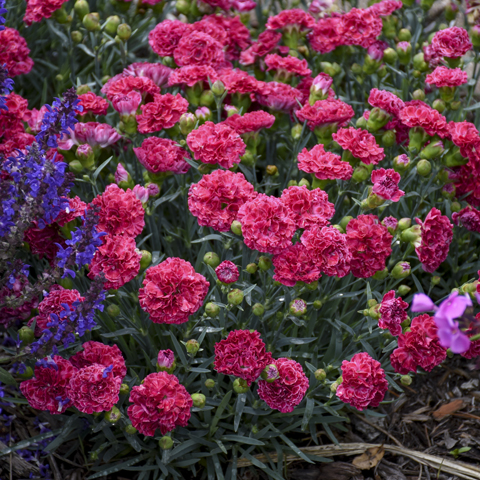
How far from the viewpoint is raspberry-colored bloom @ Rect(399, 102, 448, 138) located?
2.20 meters

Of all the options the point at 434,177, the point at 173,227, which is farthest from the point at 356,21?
the point at 173,227

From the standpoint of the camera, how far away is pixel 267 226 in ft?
5.72

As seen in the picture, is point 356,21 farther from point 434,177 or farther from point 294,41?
point 434,177

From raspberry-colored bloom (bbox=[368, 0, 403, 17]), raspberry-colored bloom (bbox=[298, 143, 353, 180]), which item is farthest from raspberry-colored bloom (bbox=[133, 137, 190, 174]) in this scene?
raspberry-colored bloom (bbox=[368, 0, 403, 17])

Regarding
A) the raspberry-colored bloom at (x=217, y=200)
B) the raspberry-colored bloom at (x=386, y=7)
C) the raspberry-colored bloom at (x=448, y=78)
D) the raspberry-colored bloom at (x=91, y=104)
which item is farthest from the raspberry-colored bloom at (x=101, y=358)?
the raspberry-colored bloom at (x=386, y=7)

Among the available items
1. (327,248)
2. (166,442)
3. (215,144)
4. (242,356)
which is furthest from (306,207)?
(166,442)

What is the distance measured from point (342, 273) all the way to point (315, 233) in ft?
0.51

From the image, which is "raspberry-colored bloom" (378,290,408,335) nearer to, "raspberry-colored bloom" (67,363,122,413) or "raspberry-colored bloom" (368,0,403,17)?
"raspberry-colored bloom" (67,363,122,413)

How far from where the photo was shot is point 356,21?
8.96 feet

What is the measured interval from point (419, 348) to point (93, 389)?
1.04 m

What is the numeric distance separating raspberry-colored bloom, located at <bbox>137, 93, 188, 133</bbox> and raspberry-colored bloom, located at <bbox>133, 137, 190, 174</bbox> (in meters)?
0.09

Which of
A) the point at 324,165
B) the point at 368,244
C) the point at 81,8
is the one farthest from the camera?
the point at 81,8

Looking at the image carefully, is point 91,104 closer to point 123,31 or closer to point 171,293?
point 123,31

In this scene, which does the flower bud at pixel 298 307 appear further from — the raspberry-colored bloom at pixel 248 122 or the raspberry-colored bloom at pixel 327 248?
the raspberry-colored bloom at pixel 248 122
